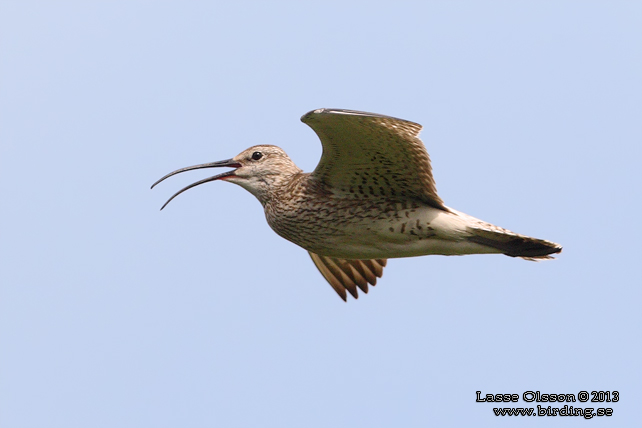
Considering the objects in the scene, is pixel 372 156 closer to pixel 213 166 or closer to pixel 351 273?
pixel 213 166

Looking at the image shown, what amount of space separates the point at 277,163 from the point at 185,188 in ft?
3.80

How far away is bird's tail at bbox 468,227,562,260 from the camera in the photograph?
884 centimetres

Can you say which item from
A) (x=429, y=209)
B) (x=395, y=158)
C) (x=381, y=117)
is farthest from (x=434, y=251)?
(x=381, y=117)

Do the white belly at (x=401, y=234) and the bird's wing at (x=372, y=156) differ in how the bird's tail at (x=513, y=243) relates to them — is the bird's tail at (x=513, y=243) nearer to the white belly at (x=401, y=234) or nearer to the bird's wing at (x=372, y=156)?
the white belly at (x=401, y=234)

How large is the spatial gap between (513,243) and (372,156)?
166cm

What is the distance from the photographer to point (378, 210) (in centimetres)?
898

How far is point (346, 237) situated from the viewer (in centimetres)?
905

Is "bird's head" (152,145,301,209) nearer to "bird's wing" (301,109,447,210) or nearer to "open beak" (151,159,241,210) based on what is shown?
"open beak" (151,159,241,210)

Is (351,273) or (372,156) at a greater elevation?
(372,156)

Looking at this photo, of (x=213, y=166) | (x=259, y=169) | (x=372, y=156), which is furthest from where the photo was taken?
(x=213, y=166)

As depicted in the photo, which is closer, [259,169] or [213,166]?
[259,169]

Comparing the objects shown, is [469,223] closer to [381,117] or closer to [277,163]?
[381,117]

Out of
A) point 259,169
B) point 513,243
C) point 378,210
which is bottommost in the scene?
point 513,243

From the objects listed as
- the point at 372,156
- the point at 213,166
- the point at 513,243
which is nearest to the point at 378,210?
the point at 372,156
